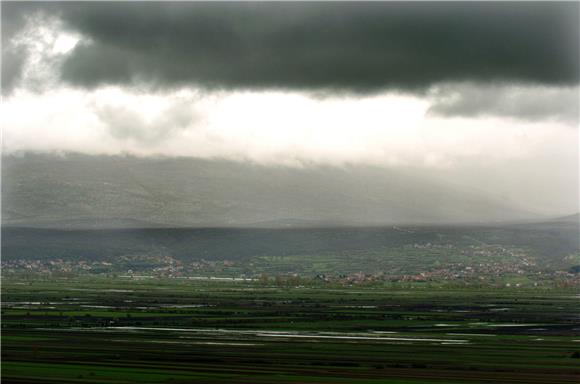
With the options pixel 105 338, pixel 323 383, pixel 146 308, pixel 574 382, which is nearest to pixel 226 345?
pixel 105 338

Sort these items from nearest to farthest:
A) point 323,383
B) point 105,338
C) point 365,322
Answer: point 323,383 → point 105,338 → point 365,322

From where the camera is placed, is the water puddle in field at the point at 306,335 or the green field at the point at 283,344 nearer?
the green field at the point at 283,344

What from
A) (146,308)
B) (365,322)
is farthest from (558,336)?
(146,308)

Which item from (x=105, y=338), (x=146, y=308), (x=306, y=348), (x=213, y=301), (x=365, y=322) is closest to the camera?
(x=306, y=348)

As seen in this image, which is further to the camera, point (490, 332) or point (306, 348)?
point (490, 332)

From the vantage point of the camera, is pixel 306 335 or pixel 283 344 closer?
pixel 283 344

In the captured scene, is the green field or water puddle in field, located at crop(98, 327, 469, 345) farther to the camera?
water puddle in field, located at crop(98, 327, 469, 345)

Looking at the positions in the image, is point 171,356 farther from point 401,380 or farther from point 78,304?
point 78,304
